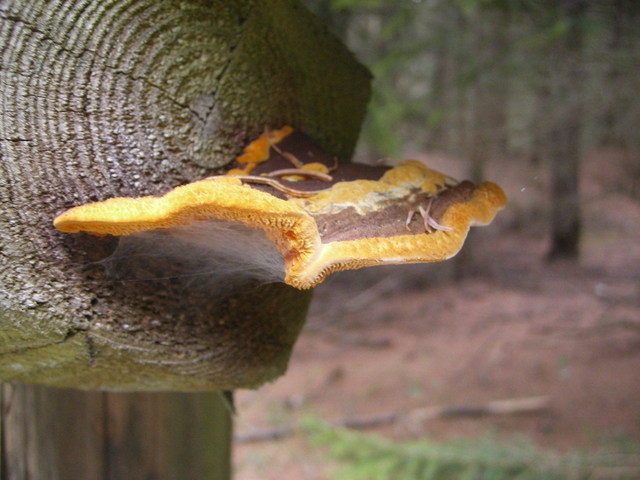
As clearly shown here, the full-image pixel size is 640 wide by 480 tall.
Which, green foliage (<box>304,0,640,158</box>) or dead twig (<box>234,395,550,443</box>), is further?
dead twig (<box>234,395,550,443</box>)

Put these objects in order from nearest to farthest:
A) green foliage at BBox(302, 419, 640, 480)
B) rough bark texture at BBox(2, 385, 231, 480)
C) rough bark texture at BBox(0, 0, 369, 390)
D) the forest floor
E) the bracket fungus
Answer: the bracket fungus, rough bark texture at BBox(0, 0, 369, 390), rough bark texture at BBox(2, 385, 231, 480), green foliage at BBox(302, 419, 640, 480), the forest floor

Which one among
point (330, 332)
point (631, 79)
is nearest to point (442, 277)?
point (330, 332)

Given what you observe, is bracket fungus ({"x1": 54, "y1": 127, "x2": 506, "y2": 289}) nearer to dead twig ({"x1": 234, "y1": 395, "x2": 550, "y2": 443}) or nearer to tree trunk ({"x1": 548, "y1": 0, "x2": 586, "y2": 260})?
tree trunk ({"x1": 548, "y1": 0, "x2": 586, "y2": 260})

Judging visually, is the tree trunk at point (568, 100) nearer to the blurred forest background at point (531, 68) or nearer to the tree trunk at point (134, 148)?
the blurred forest background at point (531, 68)

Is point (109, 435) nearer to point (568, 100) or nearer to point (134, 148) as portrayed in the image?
point (134, 148)

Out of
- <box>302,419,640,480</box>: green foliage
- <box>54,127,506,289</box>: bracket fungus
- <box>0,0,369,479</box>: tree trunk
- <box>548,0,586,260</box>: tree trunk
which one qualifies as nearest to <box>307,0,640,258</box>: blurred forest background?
<box>548,0,586,260</box>: tree trunk

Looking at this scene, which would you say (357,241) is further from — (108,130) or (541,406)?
(541,406)

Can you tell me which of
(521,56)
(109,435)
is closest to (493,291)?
(521,56)
